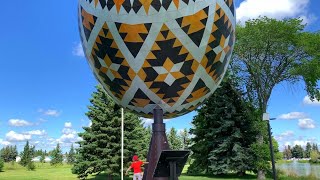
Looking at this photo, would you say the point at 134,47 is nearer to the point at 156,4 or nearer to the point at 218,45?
the point at 156,4

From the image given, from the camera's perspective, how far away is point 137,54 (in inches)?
298

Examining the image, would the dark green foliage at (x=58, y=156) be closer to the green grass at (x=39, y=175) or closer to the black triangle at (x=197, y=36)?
the green grass at (x=39, y=175)

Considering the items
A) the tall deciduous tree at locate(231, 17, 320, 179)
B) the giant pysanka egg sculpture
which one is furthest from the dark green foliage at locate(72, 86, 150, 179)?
the giant pysanka egg sculpture

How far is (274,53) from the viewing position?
1161 inches

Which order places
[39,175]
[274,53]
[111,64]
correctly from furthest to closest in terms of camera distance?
1. [39,175]
2. [274,53]
3. [111,64]

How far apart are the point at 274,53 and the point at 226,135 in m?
8.19

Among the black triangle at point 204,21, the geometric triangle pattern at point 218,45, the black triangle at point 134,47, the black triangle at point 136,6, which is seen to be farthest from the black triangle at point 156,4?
the geometric triangle pattern at point 218,45

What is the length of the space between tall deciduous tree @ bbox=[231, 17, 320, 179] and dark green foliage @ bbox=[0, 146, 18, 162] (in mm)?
106953

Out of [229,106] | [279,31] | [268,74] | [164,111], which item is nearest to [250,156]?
[229,106]

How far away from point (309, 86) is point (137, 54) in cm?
2727

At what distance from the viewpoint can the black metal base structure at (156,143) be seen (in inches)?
319

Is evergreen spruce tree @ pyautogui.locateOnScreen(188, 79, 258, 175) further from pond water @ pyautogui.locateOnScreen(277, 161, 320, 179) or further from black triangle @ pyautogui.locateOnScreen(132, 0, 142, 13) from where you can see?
black triangle @ pyautogui.locateOnScreen(132, 0, 142, 13)

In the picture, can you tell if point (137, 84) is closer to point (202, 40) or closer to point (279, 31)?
point (202, 40)

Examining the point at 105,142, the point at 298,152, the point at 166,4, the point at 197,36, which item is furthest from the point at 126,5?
the point at 298,152
